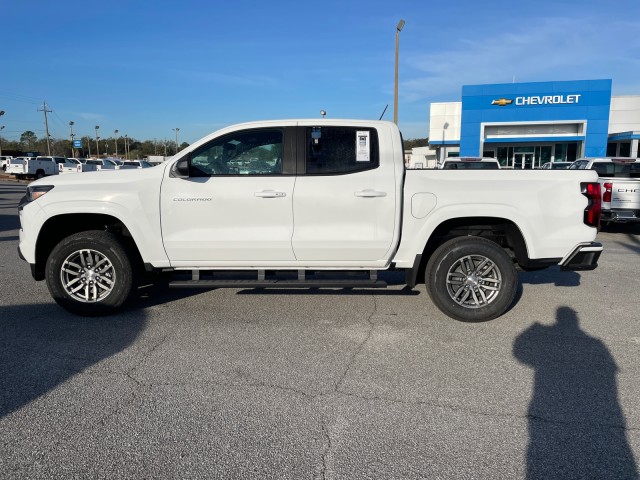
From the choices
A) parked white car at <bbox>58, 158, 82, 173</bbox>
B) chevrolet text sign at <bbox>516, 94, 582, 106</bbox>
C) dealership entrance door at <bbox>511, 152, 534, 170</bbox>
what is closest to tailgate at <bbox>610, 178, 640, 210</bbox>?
chevrolet text sign at <bbox>516, 94, 582, 106</bbox>

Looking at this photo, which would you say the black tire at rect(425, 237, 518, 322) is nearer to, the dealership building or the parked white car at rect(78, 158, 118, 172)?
the dealership building

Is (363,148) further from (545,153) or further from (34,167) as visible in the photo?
(545,153)

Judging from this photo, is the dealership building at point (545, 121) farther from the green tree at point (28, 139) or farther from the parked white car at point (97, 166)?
the green tree at point (28, 139)

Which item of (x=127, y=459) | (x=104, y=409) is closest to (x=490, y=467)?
(x=127, y=459)

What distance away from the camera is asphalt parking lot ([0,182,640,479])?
2.77m

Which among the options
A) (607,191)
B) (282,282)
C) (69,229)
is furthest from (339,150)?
(607,191)

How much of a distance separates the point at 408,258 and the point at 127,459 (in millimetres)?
3309

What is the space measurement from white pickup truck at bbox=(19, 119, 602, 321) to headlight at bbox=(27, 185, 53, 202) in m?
0.01

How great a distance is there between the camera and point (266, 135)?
17.1 ft

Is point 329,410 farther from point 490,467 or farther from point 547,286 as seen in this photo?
point 547,286

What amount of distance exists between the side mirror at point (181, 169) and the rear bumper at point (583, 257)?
13.2ft

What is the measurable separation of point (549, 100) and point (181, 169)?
36.9 m

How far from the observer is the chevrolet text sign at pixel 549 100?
35.2 m

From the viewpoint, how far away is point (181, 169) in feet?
16.4
